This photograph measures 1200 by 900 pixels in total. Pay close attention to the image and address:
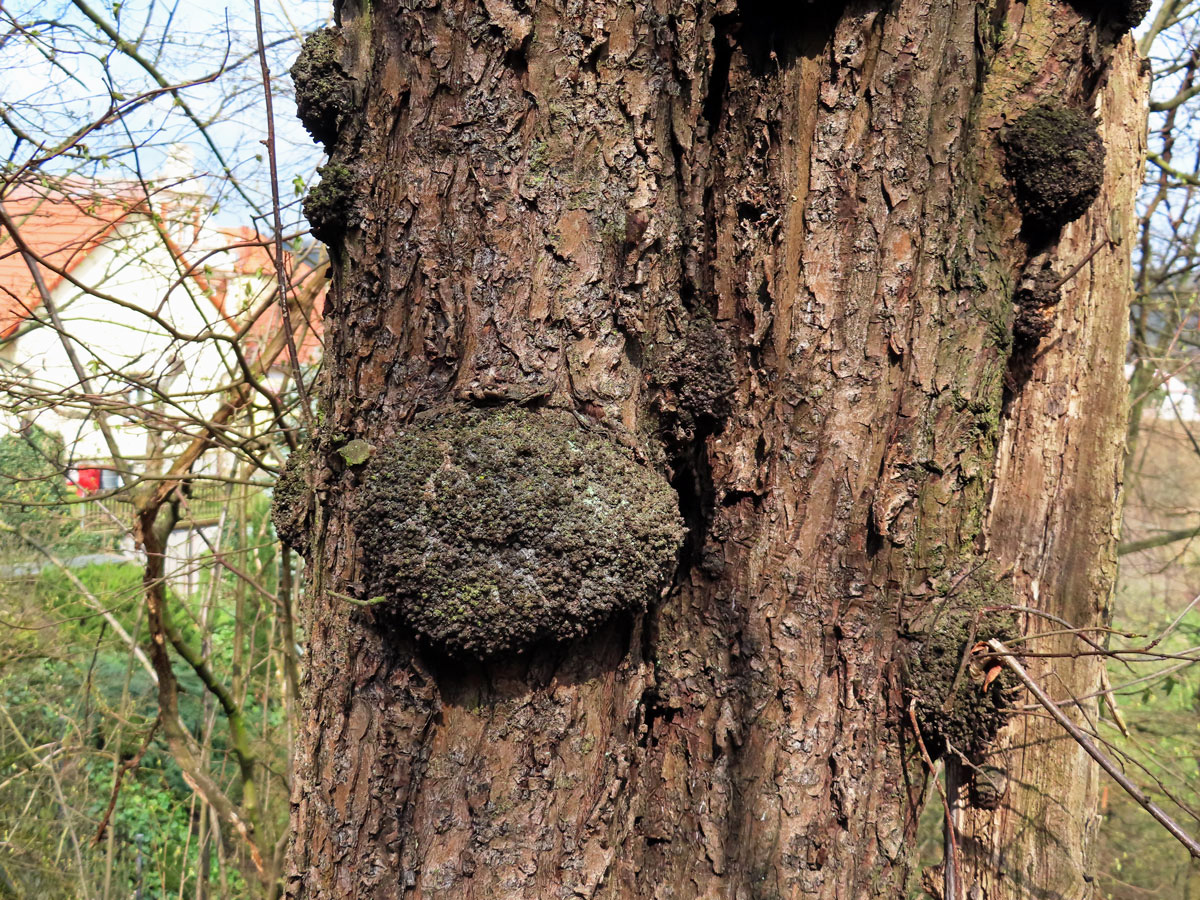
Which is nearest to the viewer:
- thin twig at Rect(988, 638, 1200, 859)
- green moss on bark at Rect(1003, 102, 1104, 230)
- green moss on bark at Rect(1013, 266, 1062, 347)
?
thin twig at Rect(988, 638, 1200, 859)

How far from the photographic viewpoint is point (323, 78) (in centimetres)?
154

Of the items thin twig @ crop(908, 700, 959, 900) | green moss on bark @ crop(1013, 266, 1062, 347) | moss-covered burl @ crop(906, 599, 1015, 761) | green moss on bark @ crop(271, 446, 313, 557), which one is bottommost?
thin twig @ crop(908, 700, 959, 900)

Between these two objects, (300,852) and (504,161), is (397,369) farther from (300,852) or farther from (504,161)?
(300,852)

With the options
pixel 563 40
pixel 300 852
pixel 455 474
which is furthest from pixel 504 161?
pixel 300 852

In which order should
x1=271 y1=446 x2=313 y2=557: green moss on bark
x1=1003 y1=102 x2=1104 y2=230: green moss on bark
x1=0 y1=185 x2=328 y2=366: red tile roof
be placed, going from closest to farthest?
x1=271 y1=446 x2=313 y2=557: green moss on bark < x1=1003 y1=102 x2=1104 y2=230: green moss on bark < x1=0 y1=185 x2=328 y2=366: red tile roof

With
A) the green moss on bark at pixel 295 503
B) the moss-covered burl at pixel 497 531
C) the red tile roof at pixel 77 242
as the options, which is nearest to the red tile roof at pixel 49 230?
the red tile roof at pixel 77 242

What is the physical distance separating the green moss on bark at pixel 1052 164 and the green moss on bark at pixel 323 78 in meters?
1.48

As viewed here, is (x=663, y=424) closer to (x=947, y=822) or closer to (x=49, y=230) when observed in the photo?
(x=947, y=822)

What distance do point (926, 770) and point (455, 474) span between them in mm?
1228

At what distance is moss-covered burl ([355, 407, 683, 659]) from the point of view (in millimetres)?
1364

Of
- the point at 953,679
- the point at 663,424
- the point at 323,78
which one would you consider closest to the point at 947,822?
the point at 953,679

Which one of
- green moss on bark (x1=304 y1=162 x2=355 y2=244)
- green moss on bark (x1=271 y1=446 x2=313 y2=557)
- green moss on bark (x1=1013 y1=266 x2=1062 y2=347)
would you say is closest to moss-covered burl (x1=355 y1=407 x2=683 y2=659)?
green moss on bark (x1=271 y1=446 x2=313 y2=557)

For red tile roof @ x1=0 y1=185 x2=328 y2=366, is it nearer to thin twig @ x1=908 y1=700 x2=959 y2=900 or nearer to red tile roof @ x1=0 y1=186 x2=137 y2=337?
red tile roof @ x1=0 y1=186 x2=137 y2=337

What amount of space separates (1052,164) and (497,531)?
152 centimetres
